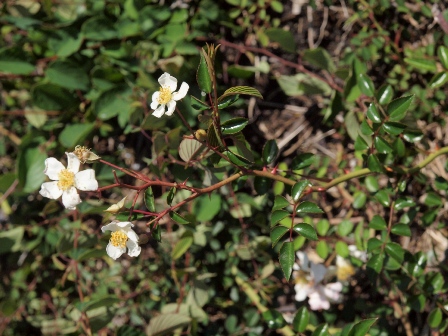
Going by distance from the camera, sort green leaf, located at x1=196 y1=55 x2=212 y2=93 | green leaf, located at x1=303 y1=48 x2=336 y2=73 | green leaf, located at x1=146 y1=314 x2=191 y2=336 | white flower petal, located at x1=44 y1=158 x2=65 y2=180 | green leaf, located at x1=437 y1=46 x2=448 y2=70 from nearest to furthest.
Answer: green leaf, located at x1=196 y1=55 x2=212 y2=93 < white flower petal, located at x1=44 y1=158 x2=65 y2=180 < green leaf, located at x1=437 y1=46 x2=448 y2=70 < green leaf, located at x1=146 y1=314 x2=191 y2=336 < green leaf, located at x1=303 y1=48 x2=336 y2=73

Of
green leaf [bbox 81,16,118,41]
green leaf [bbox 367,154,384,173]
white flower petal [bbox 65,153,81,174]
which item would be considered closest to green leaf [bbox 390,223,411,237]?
green leaf [bbox 367,154,384,173]

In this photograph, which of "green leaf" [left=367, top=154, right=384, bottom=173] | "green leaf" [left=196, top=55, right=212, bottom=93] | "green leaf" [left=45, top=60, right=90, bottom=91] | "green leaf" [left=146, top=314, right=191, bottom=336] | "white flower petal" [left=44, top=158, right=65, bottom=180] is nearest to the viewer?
"green leaf" [left=196, top=55, right=212, bottom=93]

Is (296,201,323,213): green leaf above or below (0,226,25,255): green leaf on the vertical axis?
above

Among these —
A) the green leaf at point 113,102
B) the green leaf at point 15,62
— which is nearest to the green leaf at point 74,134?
the green leaf at point 113,102

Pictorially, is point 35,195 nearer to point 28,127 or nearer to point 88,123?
point 28,127

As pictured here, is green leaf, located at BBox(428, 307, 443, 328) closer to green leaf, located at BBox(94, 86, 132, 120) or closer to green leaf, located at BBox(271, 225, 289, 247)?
green leaf, located at BBox(271, 225, 289, 247)

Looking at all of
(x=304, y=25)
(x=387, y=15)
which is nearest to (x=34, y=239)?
(x=304, y=25)

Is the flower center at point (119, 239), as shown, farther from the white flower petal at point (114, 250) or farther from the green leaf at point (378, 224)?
the green leaf at point (378, 224)

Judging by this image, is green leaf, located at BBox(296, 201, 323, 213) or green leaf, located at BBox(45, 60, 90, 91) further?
green leaf, located at BBox(45, 60, 90, 91)

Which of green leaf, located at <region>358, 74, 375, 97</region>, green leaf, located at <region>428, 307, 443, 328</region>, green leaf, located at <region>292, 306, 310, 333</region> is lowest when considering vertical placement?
green leaf, located at <region>292, 306, 310, 333</region>
